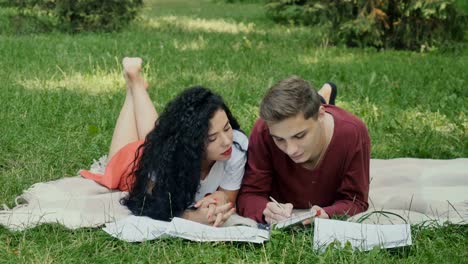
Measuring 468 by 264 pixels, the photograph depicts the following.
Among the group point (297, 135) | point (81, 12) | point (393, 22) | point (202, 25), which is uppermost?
point (297, 135)

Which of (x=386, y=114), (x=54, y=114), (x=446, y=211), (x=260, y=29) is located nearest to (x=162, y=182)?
(x=446, y=211)

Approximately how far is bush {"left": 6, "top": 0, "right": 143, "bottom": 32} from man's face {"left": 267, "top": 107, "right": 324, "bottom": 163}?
8643mm

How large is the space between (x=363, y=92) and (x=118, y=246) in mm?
4246

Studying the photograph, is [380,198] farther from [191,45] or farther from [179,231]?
[191,45]

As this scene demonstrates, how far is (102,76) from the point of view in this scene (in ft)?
26.5

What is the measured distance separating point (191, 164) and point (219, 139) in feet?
0.71

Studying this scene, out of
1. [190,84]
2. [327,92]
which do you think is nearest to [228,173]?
[327,92]

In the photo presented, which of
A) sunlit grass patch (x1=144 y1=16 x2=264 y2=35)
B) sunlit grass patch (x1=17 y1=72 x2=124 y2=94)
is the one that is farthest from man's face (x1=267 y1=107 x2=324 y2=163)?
sunlit grass patch (x1=144 y1=16 x2=264 y2=35)

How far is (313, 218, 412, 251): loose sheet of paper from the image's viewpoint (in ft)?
12.3

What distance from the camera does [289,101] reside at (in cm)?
388

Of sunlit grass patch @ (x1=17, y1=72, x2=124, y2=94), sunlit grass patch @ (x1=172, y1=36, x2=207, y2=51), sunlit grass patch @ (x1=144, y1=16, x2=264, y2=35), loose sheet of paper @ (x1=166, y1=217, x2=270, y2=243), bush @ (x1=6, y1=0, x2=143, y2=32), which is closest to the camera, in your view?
loose sheet of paper @ (x1=166, y1=217, x2=270, y2=243)

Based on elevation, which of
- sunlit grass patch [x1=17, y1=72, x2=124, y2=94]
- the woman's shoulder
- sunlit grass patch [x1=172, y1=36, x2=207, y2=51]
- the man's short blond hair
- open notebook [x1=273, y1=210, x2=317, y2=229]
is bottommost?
sunlit grass patch [x1=172, y1=36, x2=207, y2=51]

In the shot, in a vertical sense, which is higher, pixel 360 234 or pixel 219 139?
pixel 219 139

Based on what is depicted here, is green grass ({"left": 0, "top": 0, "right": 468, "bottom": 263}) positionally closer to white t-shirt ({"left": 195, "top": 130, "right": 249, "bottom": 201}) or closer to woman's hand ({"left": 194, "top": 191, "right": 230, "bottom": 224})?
woman's hand ({"left": 194, "top": 191, "right": 230, "bottom": 224})
